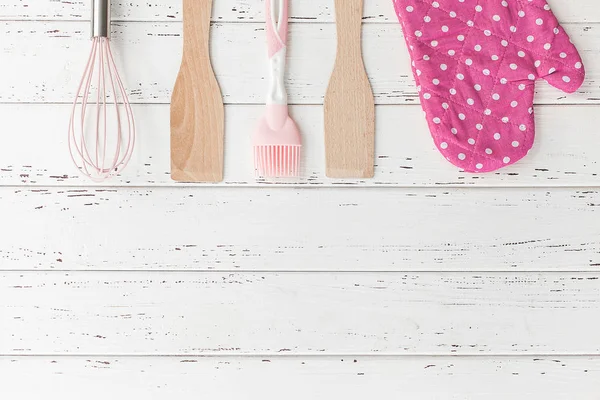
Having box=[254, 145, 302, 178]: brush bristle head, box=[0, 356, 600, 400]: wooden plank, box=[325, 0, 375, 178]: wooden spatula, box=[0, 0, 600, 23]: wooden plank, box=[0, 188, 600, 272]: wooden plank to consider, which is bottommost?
box=[0, 356, 600, 400]: wooden plank

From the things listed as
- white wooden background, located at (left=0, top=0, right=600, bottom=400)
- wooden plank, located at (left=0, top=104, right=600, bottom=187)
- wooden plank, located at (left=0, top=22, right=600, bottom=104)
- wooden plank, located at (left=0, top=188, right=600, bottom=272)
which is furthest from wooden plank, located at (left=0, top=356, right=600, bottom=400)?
wooden plank, located at (left=0, top=22, right=600, bottom=104)

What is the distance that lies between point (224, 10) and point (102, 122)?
270 millimetres

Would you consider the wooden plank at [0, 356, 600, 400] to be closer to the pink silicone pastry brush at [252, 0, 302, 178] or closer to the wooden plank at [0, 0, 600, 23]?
the pink silicone pastry brush at [252, 0, 302, 178]

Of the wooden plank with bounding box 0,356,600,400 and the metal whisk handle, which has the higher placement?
the metal whisk handle

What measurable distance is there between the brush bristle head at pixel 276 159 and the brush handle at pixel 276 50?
7cm

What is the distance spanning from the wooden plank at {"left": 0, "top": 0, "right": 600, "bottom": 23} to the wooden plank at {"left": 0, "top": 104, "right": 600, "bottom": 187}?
0.15 metres

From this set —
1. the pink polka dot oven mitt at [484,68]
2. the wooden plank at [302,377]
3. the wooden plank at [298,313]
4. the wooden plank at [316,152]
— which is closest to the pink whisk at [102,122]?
the wooden plank at [316,152]

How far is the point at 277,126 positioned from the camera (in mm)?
1117

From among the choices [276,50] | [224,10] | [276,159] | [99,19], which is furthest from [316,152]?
→ [99,19]

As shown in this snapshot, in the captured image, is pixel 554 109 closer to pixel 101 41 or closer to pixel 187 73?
pixel 187 73

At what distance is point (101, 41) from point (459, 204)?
64cm

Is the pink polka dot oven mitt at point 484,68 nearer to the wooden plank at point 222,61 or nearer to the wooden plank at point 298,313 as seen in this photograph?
the wooden plank at point 222,61

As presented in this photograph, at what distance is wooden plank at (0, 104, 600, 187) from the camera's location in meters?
1.13

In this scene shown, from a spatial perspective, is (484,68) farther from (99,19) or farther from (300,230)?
(99,19)
